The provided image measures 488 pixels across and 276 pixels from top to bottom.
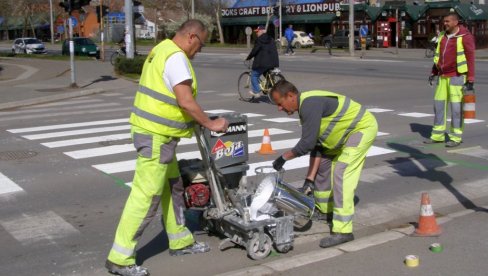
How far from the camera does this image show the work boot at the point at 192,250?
5.29 metres

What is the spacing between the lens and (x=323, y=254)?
17.1 feet

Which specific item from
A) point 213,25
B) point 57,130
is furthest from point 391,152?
point 213,25

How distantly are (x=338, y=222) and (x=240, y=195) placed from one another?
891mm

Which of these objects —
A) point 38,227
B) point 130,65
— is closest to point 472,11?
point 130,65

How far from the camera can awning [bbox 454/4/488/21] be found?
161 ft

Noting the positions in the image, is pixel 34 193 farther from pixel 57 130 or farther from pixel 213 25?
pixel 213 25

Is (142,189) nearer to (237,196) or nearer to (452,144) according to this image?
(237,196)

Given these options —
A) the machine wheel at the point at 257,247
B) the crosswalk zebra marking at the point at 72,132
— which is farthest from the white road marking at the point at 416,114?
the machine wheel at the point at 257,247

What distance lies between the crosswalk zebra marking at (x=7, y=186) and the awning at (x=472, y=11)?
4623cm

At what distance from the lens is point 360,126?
217 inches

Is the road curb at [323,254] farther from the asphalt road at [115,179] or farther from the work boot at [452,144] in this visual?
the work boot at [452,144]

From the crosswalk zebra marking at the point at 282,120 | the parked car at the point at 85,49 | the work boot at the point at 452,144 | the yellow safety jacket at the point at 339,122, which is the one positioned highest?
the parked car at the point at 85,49

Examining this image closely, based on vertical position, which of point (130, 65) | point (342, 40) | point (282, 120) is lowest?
point (282, 120)

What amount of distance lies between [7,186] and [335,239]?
4.37m
